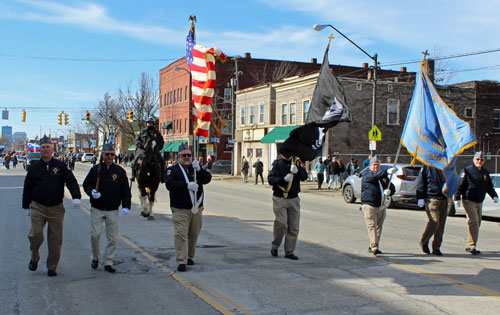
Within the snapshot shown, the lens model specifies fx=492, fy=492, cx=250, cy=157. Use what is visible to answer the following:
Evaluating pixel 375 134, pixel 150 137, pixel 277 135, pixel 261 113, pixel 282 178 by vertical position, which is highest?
pixel 261 113

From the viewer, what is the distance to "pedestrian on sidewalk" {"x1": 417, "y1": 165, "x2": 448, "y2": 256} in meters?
9.01

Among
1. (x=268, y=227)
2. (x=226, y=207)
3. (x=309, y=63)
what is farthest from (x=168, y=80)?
(x=268, y=227)

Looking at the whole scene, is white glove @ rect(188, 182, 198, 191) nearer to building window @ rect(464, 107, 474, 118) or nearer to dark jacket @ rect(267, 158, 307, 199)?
dark jacket @ rect(267, 158, 307, 199)

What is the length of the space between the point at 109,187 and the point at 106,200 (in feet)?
0.65

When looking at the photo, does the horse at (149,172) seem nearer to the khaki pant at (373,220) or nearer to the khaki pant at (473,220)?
the khaki pant at (373,220)

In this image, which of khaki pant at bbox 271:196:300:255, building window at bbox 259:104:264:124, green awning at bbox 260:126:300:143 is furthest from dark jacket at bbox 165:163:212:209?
building window at bbox 259:104:264:124

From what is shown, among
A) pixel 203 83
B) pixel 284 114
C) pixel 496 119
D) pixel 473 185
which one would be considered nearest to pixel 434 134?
pixel 473 185

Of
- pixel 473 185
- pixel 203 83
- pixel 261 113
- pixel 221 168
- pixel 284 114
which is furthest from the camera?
pixel 221 168

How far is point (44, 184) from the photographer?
22.4 ft

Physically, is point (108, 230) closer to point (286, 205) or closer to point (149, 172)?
point (286, 205)

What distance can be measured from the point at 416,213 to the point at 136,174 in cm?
956

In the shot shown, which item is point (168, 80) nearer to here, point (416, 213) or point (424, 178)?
point (416, 213)

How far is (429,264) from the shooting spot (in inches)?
322

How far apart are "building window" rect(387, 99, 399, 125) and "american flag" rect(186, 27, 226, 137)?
2756 cm
